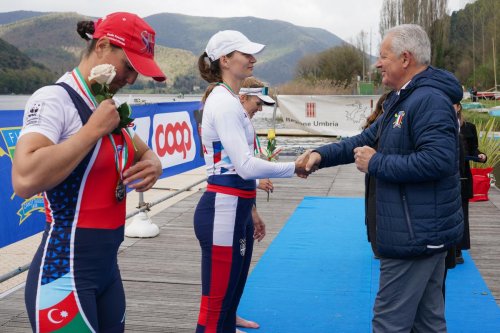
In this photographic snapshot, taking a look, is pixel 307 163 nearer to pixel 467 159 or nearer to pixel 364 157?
pixel 364 157

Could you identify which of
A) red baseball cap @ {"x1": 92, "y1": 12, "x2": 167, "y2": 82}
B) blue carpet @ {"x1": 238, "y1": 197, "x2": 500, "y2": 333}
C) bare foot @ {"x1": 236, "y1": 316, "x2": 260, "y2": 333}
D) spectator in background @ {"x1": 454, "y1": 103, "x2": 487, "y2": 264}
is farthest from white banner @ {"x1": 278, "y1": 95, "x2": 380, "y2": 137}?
red baseball cap @ {"x1": 92, "y1": 12, "x2": 167, "y2": 82}

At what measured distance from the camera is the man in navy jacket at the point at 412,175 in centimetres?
262

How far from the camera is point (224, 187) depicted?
3.18 metres

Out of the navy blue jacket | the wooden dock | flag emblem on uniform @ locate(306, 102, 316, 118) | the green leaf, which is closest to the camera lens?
the green leaf

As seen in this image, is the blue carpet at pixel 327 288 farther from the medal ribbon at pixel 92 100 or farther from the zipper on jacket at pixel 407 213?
the medal ribbon at pixel 92 100

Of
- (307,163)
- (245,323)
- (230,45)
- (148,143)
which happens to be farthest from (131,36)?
(148,143)

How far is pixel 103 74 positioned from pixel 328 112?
52.6 feet

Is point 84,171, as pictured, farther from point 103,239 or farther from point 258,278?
point 258,278

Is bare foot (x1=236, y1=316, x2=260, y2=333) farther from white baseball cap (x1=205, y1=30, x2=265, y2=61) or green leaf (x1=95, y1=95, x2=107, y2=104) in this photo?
green leaf (x1=95, y1=95, x2=107, y2=104)

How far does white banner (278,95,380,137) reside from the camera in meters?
17.4

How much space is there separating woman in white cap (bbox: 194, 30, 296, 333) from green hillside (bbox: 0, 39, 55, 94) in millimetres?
18941

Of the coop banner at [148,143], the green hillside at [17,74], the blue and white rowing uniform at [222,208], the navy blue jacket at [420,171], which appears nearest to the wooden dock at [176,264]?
the coop banner at [148,143]

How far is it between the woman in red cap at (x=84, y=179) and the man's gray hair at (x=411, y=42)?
50.0 inches

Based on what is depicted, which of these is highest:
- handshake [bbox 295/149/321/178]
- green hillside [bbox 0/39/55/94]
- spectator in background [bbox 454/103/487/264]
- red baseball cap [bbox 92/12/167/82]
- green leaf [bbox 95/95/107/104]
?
green hillside [bbox 0/39/55/94]
